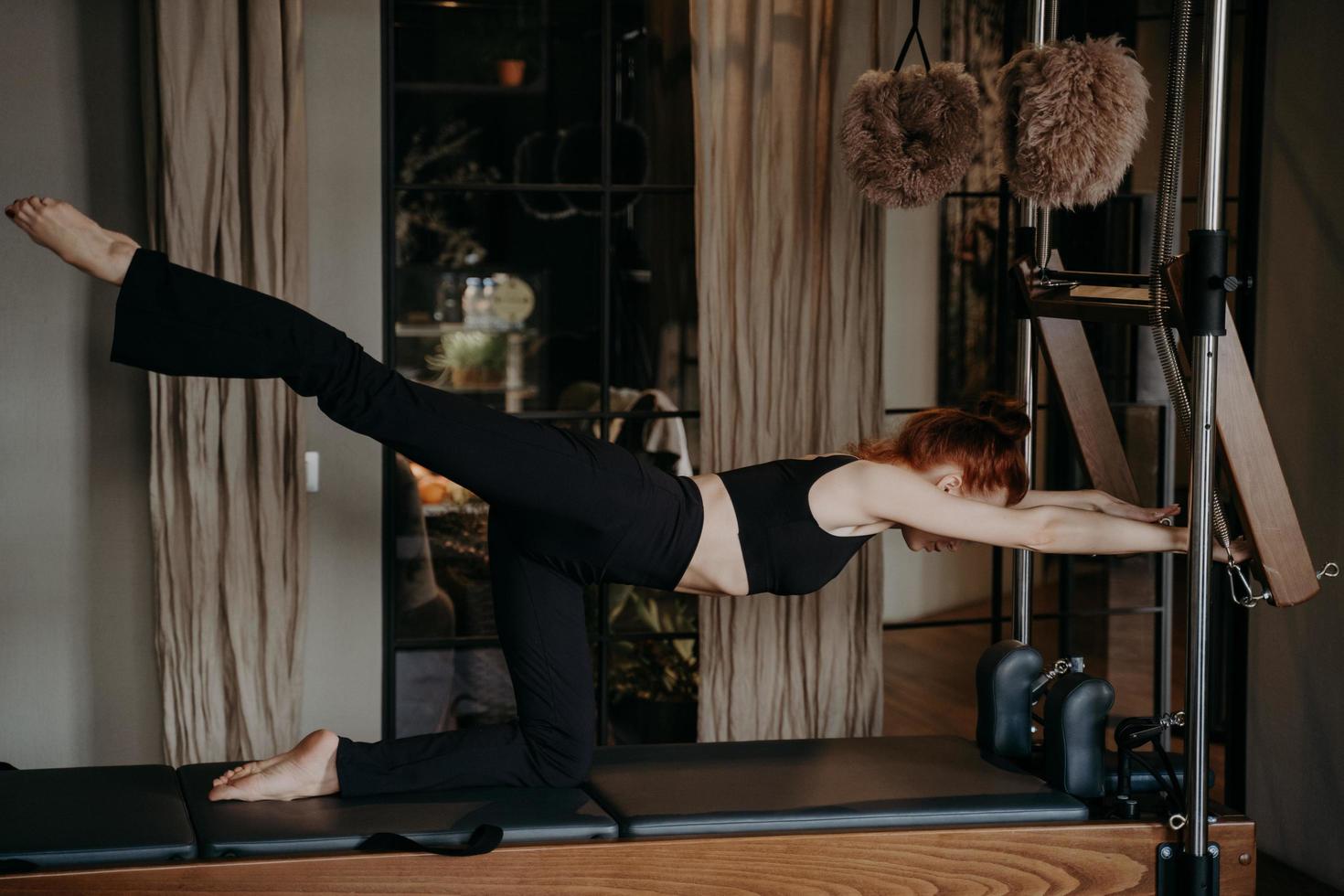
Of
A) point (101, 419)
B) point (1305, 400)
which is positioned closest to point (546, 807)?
point (101, 419)

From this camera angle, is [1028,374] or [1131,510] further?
[1028,374]

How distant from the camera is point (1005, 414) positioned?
8.64 ft

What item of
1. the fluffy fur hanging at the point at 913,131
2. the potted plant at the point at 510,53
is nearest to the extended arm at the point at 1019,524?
the fluffy fur hanging at the point at 913,131

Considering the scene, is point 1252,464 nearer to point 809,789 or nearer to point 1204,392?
point 1204,392

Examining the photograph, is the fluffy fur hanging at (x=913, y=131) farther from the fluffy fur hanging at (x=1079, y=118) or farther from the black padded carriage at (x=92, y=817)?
the black padded carriage at (x=92, y=817)

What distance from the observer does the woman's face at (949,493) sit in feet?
8.43

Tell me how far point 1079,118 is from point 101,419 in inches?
94.0

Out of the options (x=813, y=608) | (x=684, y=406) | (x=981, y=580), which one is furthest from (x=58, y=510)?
(x=981, y=580)

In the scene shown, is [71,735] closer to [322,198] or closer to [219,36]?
[322,198]

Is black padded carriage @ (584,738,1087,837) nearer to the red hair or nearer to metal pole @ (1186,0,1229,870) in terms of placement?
metal pole @ (1186,0,1229,870)

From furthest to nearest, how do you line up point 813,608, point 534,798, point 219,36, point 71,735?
point 813,608, point 71,735, point 219,36, point 534,798

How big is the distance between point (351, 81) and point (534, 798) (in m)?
1.91

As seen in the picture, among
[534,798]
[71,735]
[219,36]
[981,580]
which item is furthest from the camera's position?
[981,580]

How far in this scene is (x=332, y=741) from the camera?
7.83 ft
